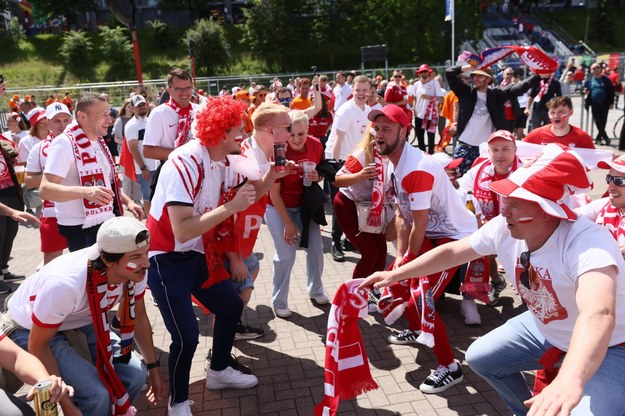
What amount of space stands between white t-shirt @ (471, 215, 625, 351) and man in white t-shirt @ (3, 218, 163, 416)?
1.99 m

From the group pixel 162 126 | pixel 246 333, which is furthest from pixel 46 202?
pixel 246 333

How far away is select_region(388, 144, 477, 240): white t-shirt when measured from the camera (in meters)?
3.86

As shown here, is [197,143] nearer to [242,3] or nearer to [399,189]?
[399,189]

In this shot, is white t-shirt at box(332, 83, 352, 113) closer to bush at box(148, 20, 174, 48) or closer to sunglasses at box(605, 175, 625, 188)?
sunglasses at box(605, 175, 625, 188)

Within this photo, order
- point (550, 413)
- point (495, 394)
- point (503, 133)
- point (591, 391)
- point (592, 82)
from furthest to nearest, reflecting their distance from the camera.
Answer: point (592, 82) → point (503, 133) → point (495, 394) → point (591, 391) → point (550, 413)

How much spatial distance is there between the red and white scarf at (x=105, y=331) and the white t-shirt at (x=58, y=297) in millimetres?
49

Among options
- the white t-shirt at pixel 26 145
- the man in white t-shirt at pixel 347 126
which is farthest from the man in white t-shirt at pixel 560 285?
the white t-shirt at pixel 26 145

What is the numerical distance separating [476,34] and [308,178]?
4152cm

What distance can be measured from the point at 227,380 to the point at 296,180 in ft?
6.52

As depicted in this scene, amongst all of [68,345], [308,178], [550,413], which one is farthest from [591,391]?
[308,178]

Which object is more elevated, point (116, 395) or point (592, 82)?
point (592, 82)

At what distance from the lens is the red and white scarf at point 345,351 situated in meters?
3.21

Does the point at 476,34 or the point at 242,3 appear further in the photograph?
the point at 242,3

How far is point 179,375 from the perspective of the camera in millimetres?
3338
